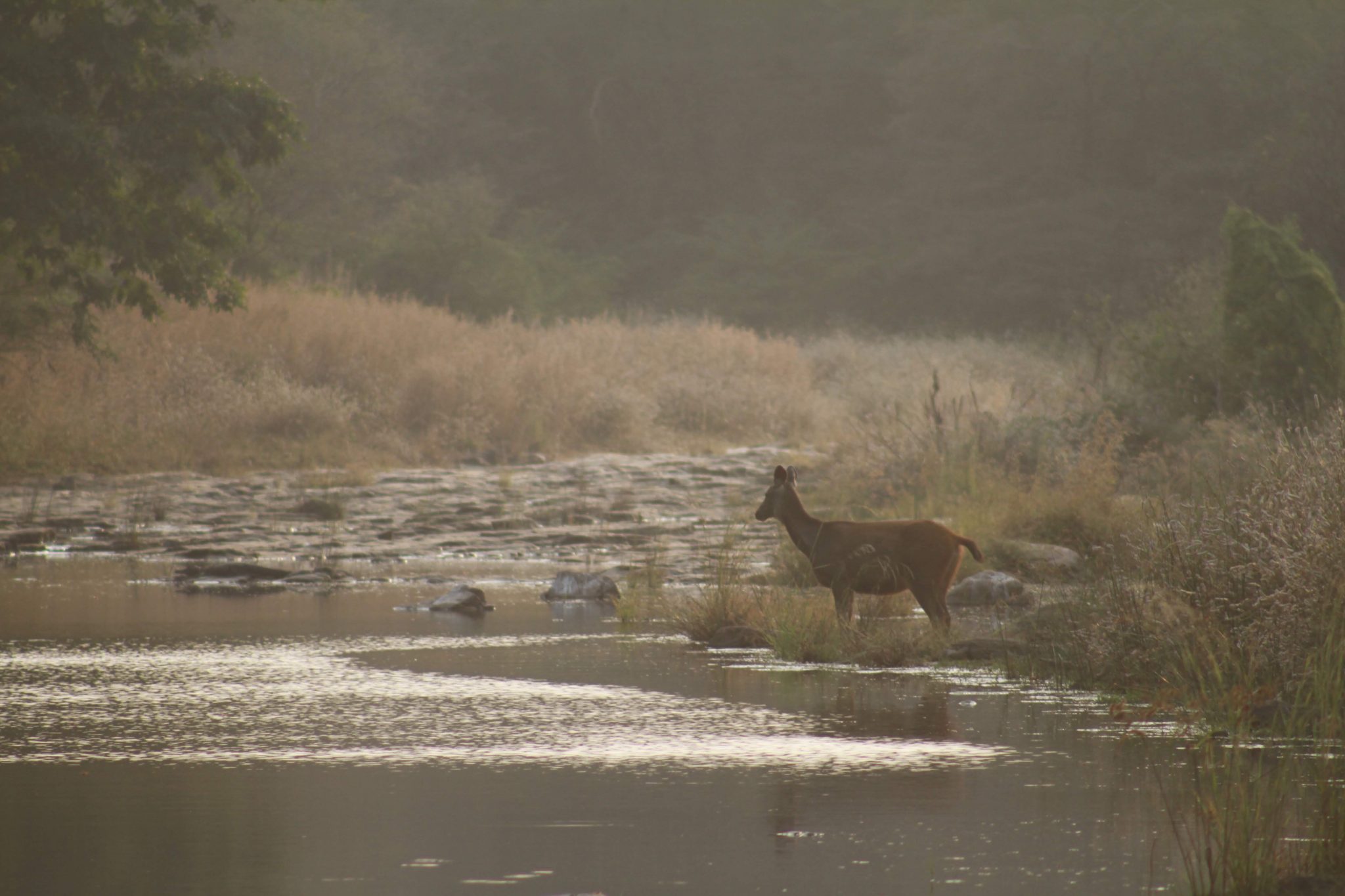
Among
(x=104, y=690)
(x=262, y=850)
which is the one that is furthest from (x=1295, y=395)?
(x=262, y=850)

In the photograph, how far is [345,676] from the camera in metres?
10.4

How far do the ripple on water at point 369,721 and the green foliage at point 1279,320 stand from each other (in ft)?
37.8

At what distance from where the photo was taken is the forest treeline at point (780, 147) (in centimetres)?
5244

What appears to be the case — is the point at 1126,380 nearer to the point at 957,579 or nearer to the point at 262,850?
the point at 957,579

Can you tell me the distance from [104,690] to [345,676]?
4.33ft

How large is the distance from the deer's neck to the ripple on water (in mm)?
2047

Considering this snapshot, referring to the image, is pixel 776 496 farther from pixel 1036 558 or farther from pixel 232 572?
pixel 232 572

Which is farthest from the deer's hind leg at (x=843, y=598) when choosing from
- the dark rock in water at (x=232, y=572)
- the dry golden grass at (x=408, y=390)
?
the dry golden grass at (x=408, y=390)

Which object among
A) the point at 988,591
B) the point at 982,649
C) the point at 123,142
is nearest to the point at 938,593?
the point at 982,649

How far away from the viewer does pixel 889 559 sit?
11.2 meters

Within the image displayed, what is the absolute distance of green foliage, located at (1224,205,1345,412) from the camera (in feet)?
62.4

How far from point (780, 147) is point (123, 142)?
4666cm

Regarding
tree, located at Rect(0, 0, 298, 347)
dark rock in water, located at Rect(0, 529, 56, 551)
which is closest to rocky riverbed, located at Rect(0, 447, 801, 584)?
dark rock in water, located at Rect(0, 529, 56, 551)

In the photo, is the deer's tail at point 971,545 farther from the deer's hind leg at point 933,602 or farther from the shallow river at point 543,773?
the shallow river at point 543,773
